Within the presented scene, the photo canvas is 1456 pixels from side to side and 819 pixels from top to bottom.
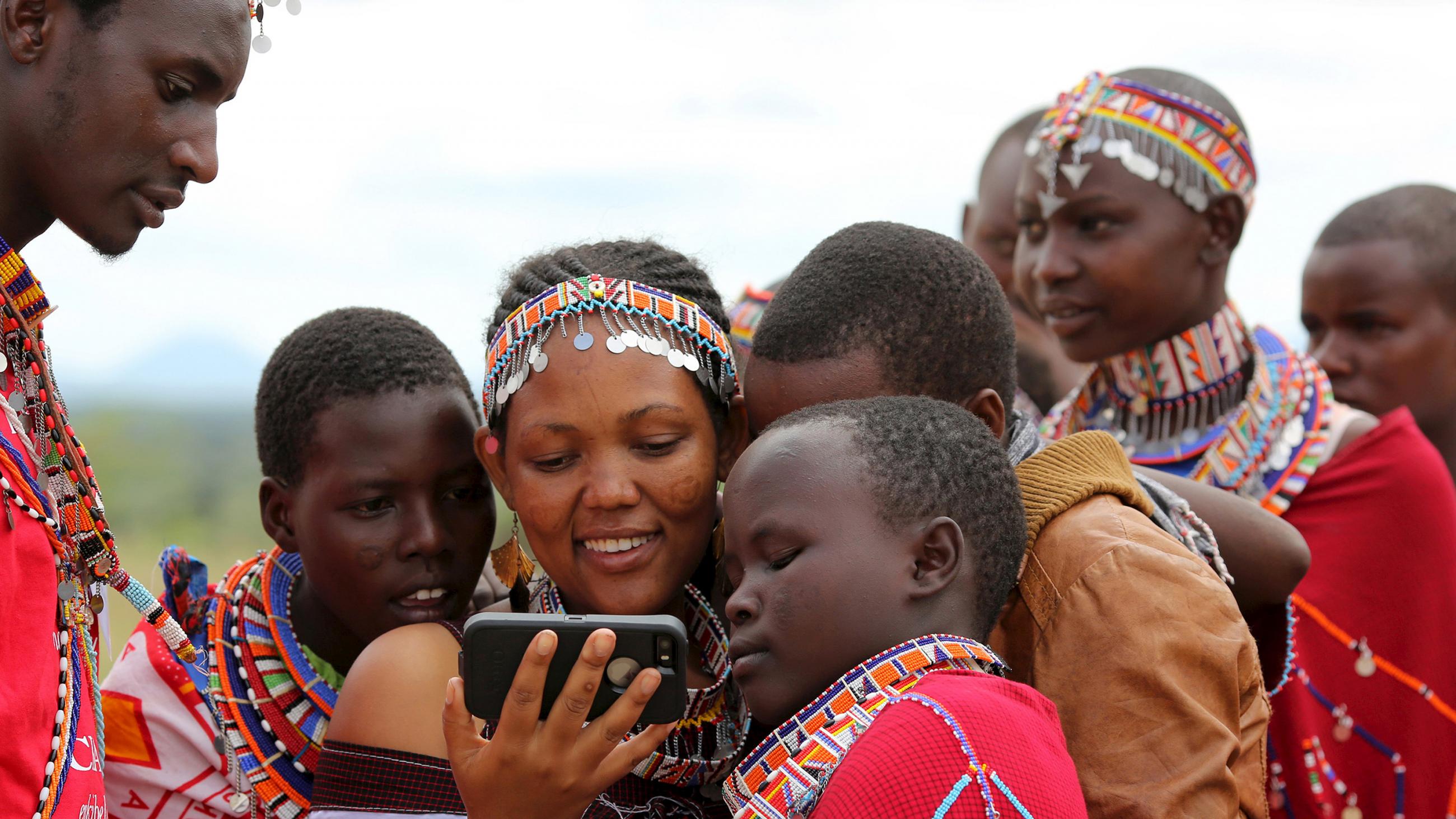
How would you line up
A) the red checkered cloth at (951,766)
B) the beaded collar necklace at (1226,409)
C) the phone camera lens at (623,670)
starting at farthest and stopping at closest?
the beaded collar necklace at (1226,409), the phone camera lens at (623,670), the red checkered cloth at (951,766)

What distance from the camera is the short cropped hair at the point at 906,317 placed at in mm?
2395

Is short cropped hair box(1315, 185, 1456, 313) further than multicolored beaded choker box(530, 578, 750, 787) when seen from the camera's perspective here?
Yes

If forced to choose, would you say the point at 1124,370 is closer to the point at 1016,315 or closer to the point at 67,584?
the point at 1016,315

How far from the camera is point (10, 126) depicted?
190cm

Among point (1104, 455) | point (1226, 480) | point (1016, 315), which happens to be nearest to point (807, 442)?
point (1104, 455)

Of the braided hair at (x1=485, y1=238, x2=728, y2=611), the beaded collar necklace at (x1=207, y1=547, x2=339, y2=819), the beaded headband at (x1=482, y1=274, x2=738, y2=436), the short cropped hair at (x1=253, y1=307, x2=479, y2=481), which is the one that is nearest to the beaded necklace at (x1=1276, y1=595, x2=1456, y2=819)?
the braided hair at (x1=485, y1=238, x2=728, y2=611)

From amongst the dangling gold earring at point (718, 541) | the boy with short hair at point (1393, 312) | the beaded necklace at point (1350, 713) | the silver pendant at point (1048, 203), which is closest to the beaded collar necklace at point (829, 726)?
the dangling gold earring at point (718, 541)

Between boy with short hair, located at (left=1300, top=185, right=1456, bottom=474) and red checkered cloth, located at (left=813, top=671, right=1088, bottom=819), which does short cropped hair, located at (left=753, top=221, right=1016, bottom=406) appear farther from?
boy with short hair, located at (left=1300, top=185, right=1456, bottom=474)

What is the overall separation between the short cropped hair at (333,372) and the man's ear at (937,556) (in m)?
1.33

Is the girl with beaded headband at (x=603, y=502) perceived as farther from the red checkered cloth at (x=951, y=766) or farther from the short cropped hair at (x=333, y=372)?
the red checkered cloth at (x=951, y=766)

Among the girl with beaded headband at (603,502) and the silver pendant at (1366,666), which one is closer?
the girl with beaded headband at (603,502)

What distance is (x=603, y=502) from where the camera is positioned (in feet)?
7.57

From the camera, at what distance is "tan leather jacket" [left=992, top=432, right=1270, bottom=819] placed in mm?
1886

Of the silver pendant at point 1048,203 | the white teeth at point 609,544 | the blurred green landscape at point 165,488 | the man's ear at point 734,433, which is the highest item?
the blurred green landscape at point 165,488
